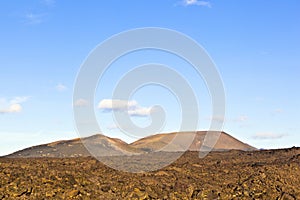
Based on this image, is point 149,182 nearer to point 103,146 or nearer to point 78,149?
point 78,149

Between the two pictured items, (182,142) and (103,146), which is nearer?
(103,146)

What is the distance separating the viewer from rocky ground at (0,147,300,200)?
20.5 meters

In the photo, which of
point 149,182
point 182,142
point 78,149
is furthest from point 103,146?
point 149,182

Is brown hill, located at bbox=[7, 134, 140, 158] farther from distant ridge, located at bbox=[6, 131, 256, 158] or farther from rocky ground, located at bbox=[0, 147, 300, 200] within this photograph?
rocky ground, located at bbox=[0, 147, 300, 200]

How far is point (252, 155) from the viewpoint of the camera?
3831 centimetres

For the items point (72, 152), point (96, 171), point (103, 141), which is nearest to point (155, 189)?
point (96, 171)

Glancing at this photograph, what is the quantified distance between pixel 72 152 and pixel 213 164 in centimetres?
1813

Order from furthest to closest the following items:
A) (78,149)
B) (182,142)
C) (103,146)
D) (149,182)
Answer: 1. (182,142)
2. (103,146)
3. (78,149)
4. (149,182)

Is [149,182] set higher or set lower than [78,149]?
lower

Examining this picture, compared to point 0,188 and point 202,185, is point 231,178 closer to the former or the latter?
point 202,185

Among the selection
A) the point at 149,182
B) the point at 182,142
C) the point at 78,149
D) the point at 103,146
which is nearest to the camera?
the point at 149,182

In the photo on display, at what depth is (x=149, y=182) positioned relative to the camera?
915 inches

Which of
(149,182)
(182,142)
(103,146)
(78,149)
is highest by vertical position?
(182,142)

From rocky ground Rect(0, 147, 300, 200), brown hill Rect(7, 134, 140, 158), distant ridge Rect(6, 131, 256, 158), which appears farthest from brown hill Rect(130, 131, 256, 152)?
rocky ground Rect(0, 147, 300, 200)
